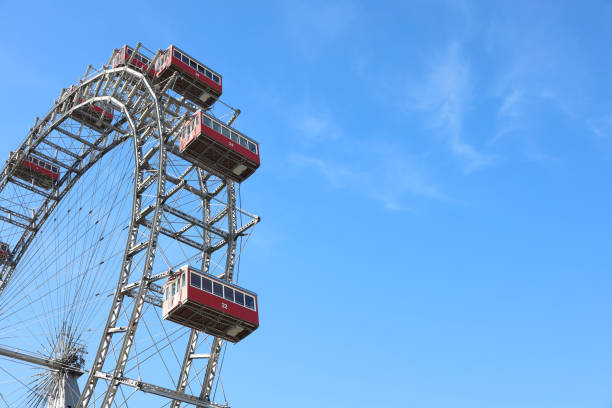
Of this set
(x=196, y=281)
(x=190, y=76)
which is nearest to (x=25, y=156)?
(x=190, y=76)

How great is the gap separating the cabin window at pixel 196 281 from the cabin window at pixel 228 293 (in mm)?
1447

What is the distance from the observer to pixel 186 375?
112ft

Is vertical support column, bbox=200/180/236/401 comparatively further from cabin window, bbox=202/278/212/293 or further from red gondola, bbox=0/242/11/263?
red gondola, bbox=0/242/11/263

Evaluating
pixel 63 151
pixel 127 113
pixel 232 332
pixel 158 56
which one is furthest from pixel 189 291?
pixel 63 151

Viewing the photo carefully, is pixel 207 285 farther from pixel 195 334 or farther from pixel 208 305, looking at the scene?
pixel 195 334

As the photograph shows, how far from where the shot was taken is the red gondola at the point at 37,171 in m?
55.1

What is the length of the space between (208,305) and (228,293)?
5.05 feet

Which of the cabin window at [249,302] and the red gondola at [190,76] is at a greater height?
the red gondola at [190,76]

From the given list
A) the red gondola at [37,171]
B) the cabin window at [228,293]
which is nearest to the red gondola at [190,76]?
the cabin window at [228,293]

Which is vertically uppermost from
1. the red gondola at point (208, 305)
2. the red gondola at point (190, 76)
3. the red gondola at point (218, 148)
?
the red gondola at point (190, 76)

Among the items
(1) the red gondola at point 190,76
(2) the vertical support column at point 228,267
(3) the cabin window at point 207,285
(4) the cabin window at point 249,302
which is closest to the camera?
(3) the cabin window at point 207,285

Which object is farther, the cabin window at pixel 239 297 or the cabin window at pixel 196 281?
the cabin window at pixel 239 297

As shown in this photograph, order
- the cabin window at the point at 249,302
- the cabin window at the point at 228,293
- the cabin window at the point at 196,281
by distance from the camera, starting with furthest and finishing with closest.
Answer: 1. the cabin window at the point at 249,302
2. the cabin window at the point at 228,293
3. the cabin window at the point at 196,281

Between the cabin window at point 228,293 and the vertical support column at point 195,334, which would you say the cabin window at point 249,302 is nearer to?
the cabin window at point 228,293
